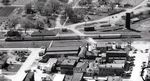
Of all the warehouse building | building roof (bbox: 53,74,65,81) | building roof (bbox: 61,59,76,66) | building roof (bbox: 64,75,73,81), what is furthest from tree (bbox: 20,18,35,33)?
building roof (bbox: 64,75,73,81)

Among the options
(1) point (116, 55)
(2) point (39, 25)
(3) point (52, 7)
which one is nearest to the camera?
A: (1) point (116, 55)

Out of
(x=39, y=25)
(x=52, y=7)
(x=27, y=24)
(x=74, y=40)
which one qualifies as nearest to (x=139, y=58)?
(x=74, y=40)

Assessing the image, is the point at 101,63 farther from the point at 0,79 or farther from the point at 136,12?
the point at 136,12

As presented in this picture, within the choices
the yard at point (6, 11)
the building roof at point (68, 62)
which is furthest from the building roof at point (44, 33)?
the yard at point (6, 11)

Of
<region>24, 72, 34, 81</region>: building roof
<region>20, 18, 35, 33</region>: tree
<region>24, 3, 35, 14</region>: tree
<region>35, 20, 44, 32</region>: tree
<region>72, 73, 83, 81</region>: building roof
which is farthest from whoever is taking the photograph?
<region>24, 3, 35, 14</region>: tree

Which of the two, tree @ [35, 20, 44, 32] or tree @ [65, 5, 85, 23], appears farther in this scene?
tree @ [65, 5, 85, 23]

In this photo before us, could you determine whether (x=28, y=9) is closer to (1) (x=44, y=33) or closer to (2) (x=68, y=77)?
(1) (x=44, y=33)

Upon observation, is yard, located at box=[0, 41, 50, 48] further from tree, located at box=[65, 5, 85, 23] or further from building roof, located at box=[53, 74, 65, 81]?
building roof, located at box=[53, 74, 65, 81]

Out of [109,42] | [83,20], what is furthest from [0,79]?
[83,20]

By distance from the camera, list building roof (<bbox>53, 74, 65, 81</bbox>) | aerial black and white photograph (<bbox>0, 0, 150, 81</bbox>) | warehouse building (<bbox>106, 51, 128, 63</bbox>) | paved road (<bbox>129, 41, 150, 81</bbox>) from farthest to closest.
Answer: warehouse building (<bbox>106, 51, 128, 63</bbox>) < aerial black and white photograph (<bbox>0, 0, 150, 81</bbox>) < building roof (<bbox>53, 74, 65, 81</bbox>) < paved road (<bbox>129, 41, 150, 81</bbox>)
